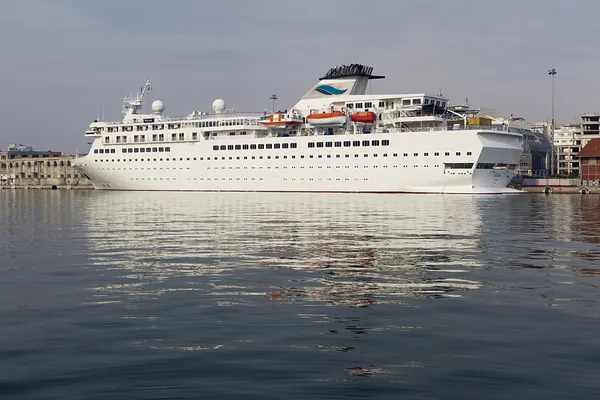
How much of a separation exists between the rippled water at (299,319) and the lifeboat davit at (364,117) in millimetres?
45311

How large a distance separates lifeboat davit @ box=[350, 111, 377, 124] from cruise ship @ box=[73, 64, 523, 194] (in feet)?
0.33

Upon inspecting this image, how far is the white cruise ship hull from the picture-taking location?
2356 inches

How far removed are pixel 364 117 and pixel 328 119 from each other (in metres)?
4.13

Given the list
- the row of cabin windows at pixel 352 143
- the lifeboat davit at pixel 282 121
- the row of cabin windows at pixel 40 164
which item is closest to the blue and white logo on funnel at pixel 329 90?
the lifeboat davit at pixel 282 121

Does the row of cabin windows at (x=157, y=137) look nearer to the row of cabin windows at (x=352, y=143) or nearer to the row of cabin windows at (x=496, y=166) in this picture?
the row of cabin windows at (x=352, y=143)

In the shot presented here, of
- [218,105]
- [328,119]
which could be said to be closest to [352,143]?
[328,119]

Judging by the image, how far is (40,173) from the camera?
131625 mm

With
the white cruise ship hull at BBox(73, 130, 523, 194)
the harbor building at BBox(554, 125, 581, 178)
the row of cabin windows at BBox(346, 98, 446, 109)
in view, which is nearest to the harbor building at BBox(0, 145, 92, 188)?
the white cruise ship hull at BBox(73, 130, 523, 194)

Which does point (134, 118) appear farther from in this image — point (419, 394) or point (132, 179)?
point (419, 394)

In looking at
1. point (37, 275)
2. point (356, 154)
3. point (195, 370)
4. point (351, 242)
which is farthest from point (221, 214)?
point (356, 154)

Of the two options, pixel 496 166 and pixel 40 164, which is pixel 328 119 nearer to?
pixel 496 166

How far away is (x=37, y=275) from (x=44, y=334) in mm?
5794

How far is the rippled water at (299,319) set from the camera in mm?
7148

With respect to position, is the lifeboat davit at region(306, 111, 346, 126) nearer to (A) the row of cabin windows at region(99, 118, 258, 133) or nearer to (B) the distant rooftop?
(A) the row of cabin windows at region(99, 118, 258, 133)
